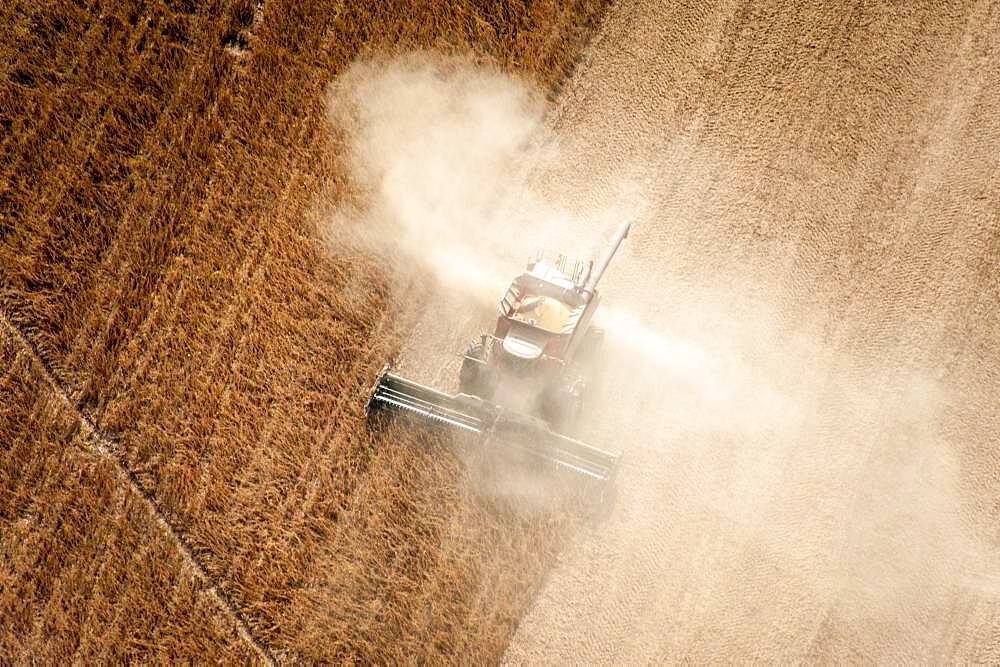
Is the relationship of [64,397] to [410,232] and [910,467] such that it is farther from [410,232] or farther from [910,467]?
[910,467]

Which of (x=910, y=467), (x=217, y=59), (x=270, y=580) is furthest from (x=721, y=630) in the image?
(x=217, y=59)

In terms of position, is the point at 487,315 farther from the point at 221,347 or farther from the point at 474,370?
the point at 221,347

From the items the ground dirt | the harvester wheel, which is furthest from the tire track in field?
the harvester wheel

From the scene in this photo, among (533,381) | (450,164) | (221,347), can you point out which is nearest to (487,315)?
(533,381)

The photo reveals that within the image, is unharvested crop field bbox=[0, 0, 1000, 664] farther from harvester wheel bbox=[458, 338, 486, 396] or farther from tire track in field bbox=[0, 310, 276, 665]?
harvester wheel bbox=[458, 338, 486, 396]

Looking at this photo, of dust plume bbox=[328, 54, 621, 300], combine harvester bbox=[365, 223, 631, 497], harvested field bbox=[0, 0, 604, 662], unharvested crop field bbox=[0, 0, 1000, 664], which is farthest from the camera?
dust plume bbox=[328, 54, 621, 300]

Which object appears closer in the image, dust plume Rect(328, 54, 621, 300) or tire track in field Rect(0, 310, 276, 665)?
tire track in field Rect(0, 310, 276, 665)

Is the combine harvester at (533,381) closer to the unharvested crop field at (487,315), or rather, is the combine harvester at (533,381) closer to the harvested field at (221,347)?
the unharvested crop field at (487,315)
